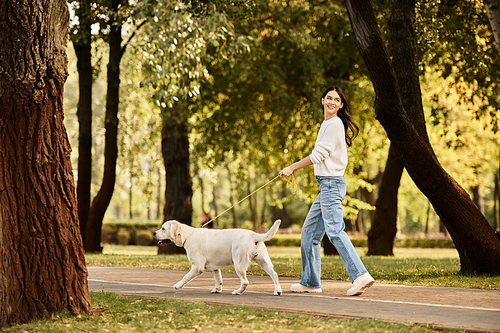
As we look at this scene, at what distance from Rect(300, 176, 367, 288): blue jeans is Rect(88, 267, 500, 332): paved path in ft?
1.07

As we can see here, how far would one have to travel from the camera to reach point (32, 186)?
5391 millimetres

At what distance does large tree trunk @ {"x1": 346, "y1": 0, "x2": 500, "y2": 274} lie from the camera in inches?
358

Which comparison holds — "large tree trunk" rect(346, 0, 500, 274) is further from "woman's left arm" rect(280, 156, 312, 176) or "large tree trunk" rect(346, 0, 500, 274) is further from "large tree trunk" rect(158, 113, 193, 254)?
"large tree trunk" rect(158, 113, 193, 254)

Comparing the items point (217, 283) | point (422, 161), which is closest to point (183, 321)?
point (217, 283)

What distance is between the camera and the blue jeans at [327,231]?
6.40 metres

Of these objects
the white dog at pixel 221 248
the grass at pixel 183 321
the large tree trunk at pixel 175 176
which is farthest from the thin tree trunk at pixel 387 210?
the grass at pixel 183 321

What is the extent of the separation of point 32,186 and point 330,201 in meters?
3.33

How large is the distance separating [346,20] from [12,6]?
12.9 meters

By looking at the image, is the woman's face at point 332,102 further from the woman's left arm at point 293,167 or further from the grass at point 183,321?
the grass at point 183,321

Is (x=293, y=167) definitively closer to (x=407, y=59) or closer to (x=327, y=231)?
(x=327, y=231)

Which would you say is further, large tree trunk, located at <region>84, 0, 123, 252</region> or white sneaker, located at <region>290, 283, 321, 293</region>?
large tree trunk, located at <region>84, 0, 123, 252</region>

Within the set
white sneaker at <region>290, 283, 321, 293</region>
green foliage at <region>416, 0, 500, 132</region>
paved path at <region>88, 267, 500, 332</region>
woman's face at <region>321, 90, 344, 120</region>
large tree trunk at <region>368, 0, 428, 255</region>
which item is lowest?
paved path at <region>88, 267, 500, 332</region>

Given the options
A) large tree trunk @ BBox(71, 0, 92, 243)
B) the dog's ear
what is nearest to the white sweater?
the dog's ear

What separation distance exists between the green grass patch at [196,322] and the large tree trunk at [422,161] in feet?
15.7
